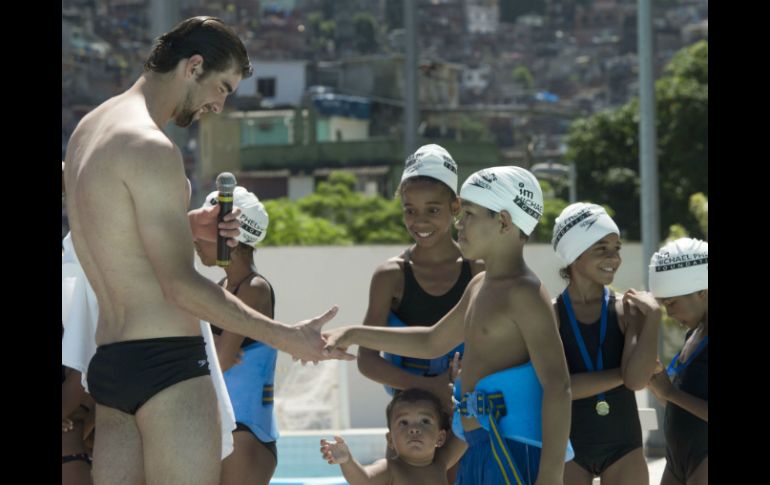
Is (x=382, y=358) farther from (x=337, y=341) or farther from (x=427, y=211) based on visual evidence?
(x=337, y=341)

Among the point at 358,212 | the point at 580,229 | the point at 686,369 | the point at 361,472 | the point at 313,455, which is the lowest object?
the point at 313,455

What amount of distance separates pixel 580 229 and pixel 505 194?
91 centimetres

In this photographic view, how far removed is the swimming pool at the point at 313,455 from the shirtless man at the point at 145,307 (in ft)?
24.7

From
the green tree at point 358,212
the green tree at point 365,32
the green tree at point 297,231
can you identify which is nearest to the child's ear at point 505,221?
the green tree at point 297,231

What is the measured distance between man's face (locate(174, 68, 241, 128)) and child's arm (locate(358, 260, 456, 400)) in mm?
1605

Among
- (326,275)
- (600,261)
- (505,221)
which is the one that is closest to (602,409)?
(600,261)

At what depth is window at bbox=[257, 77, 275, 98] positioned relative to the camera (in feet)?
185

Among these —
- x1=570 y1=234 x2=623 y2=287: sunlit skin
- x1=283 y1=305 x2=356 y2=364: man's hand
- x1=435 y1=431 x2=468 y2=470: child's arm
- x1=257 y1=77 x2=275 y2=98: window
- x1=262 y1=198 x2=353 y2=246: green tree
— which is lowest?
x1=262 y1=198 x2=353 y2=246: green tree

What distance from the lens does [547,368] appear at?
174 inches

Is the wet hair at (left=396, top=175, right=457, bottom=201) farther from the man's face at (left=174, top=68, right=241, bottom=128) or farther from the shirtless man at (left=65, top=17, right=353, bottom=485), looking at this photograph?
the shirtless man at (left=65, top=17, right=353, bottom=485)

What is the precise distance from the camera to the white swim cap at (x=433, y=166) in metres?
5.73

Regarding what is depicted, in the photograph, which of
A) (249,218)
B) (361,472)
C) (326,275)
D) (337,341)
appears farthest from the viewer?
(326,275)

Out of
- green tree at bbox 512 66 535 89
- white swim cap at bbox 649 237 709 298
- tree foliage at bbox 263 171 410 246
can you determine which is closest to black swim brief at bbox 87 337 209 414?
white swim cap at bbox 649 237 709 298
